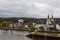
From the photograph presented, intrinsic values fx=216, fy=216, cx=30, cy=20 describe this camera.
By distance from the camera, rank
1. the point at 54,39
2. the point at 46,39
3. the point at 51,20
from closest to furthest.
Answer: the point at 54,39
the point at 46,39
the point at 51,20

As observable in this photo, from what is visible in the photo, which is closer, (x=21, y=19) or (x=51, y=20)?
(x=21, y=19)

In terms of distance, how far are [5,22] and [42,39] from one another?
166 ft

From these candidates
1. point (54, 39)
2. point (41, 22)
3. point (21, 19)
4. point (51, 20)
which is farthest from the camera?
point (41, 22)

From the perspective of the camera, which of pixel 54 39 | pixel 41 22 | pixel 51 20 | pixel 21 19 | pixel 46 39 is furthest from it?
pixel 41 22

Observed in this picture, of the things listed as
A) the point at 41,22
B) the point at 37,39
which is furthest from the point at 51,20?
the point at 37,39

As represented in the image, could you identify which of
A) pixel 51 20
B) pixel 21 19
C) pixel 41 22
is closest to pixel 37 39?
pixel 21 19

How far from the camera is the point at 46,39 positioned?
5.26m

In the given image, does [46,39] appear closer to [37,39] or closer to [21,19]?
[37,39]

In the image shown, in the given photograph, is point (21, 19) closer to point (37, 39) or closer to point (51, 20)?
point (51, 20)

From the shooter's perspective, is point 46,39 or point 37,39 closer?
point 46,39

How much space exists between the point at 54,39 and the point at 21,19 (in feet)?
164

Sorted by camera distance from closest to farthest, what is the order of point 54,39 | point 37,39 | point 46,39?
point 54,39 < point 46,39 < point 37,39

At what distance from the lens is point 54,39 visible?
4777 millimetres

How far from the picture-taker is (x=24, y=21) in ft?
189
